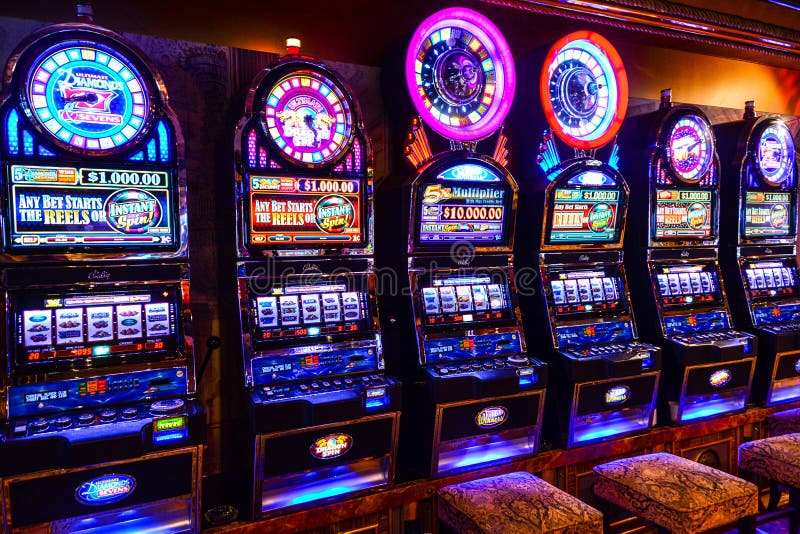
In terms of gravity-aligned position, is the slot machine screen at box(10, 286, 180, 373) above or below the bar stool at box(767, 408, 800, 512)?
above

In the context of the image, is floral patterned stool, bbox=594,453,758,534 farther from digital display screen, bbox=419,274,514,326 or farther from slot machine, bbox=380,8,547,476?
digital display screen, bbox=419,274,514,326

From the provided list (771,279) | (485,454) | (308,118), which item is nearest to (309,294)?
(308,118)

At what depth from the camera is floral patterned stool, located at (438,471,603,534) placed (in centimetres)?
221

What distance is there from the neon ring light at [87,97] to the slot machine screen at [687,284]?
340 cm

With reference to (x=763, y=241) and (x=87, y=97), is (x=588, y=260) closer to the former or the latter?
(x=763, y=241)

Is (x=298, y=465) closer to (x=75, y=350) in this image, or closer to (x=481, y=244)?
(x=75, y=350)

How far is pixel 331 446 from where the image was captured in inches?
109

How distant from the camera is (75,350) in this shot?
2.43 metres

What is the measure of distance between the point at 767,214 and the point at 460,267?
2.92 m

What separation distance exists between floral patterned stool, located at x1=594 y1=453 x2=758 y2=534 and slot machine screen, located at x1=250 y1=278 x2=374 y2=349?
1.38m

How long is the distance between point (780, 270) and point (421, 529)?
354cm

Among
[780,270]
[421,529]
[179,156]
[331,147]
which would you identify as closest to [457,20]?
[331,147]

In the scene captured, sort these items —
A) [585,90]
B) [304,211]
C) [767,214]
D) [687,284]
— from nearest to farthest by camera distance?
[304,211]
[585,90]
[687,284]
[767,214]

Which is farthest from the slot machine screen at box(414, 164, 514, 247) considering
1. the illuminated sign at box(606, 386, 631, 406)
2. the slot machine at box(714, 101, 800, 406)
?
the slot machine at box(714, 101, 800, 406)
